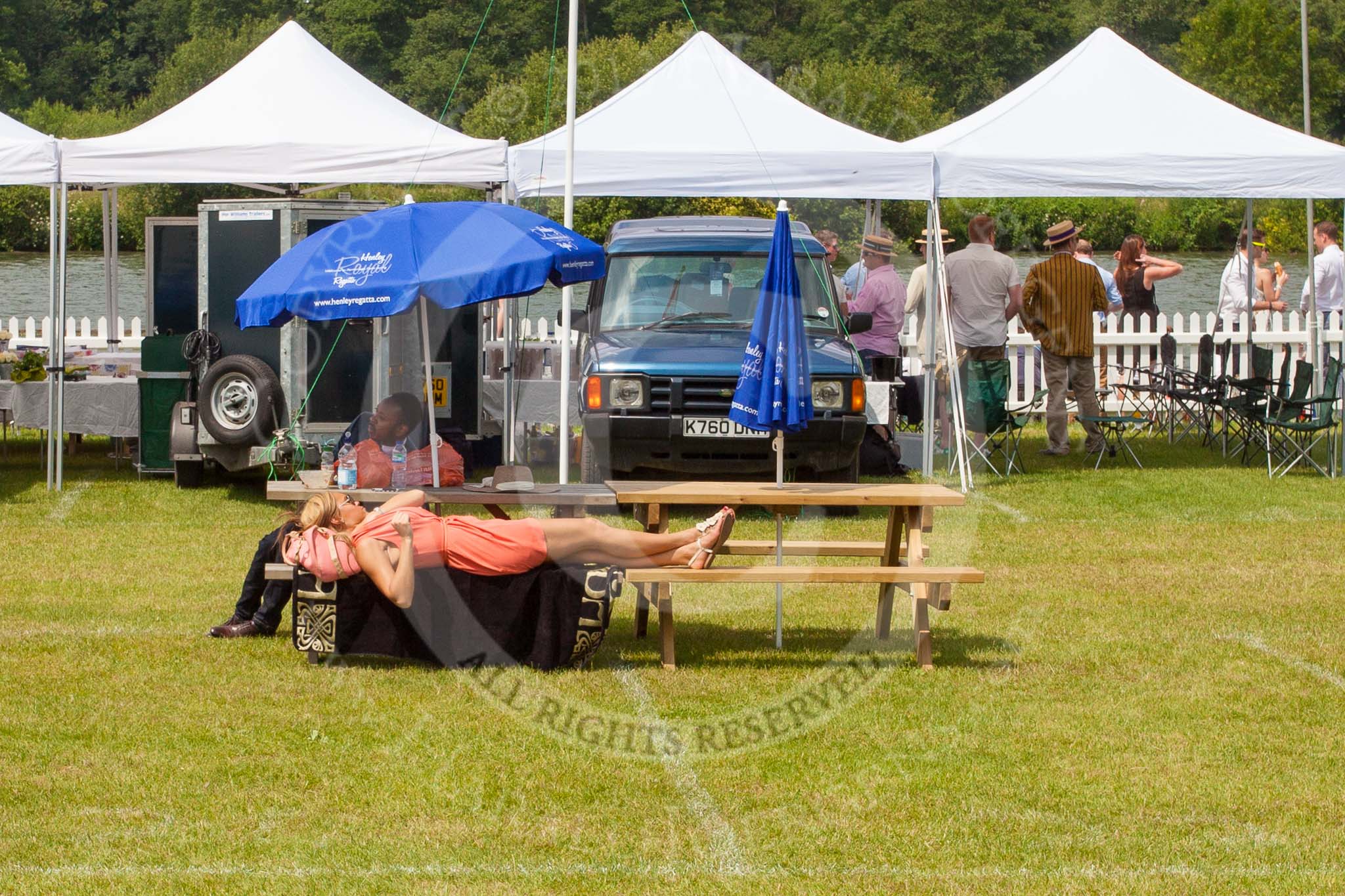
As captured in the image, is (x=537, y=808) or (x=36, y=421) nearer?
(x=537, y=808)

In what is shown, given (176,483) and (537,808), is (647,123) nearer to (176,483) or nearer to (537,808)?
(176,483)

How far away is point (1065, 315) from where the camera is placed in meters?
14.5

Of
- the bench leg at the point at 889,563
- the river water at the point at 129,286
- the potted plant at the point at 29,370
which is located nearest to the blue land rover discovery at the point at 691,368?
the bench leg at the point at 889,563

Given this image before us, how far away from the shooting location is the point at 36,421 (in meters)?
13.4

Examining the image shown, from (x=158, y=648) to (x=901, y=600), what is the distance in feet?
12.1

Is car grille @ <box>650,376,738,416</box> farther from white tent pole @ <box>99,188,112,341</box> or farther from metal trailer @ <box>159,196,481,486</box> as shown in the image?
white tent pole @ <box>99,188,112,341</box>

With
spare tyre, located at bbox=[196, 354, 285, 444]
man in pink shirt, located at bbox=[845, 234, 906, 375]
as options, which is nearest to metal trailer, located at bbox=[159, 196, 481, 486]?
spare tyre, located at bbox=[196, 354, 285, 444]

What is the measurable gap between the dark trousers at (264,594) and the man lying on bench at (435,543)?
483 millimetres

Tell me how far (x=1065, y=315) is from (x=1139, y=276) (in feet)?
13.7

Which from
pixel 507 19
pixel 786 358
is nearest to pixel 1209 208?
pixel 507 19

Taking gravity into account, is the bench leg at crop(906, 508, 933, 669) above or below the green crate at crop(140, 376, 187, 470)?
below

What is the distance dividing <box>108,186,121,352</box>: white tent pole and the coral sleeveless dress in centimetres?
1069

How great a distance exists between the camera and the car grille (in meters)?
10.8

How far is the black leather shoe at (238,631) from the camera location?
297 inches
